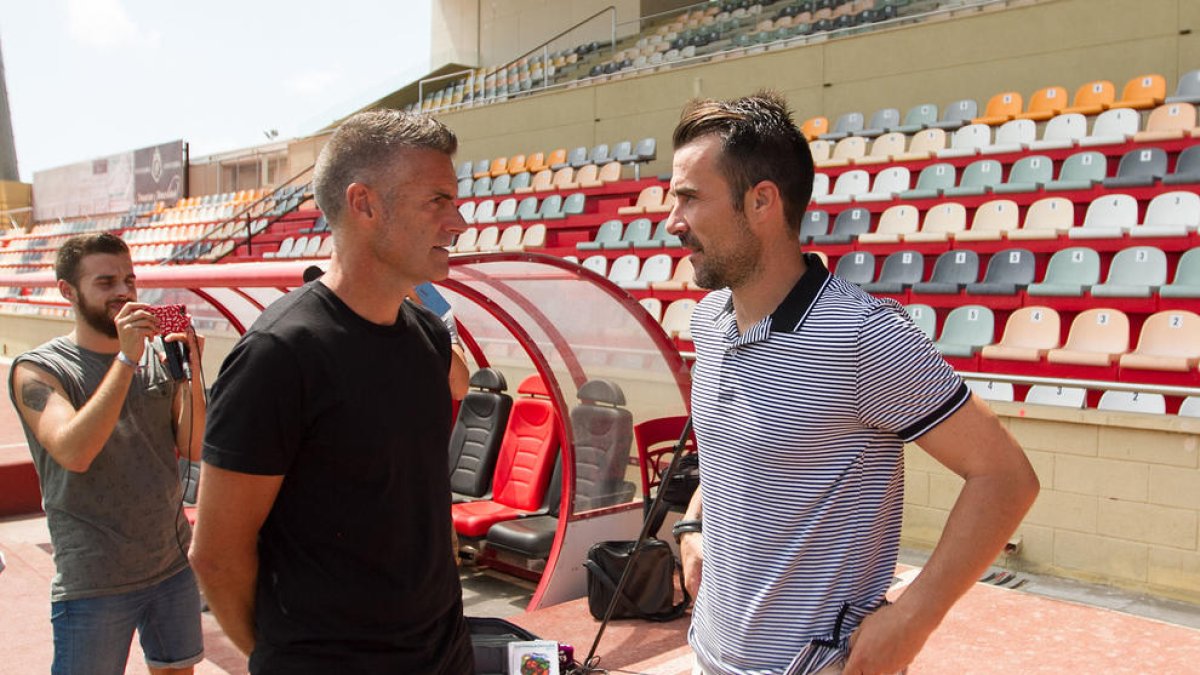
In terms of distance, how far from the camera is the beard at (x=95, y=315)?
2799 mm

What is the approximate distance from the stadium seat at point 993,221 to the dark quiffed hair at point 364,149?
819 centimetres

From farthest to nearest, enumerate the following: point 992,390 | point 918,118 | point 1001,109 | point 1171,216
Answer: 1. point 918,118
2. point 1001,109
3. point 1171,216
4. point 992,390

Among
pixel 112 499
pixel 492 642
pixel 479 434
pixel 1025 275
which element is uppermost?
pixel 1025 275

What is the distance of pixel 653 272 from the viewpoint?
11336mm

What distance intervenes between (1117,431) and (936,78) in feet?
27.2

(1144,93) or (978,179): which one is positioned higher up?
(1144,93)

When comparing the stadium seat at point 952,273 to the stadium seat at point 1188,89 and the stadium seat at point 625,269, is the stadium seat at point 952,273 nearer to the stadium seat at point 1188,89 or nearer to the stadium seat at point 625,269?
the stadium seat at point 1188,89

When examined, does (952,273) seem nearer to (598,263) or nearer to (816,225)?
(816,225)

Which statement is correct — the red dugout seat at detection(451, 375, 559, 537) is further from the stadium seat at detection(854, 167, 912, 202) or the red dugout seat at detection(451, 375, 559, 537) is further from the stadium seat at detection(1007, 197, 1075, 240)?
the stadium seat at detection(854, 167, 912, 202)

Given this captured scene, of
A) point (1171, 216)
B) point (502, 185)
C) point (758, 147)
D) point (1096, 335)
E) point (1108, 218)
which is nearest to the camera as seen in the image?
point (758, 147)

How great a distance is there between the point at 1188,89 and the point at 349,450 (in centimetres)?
1094

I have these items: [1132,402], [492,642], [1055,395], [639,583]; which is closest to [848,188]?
[1055,395]

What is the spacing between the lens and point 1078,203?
9.23 metres

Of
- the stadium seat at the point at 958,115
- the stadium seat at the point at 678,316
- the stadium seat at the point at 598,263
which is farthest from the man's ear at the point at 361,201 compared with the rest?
the stadium seat at the point at 958,115
